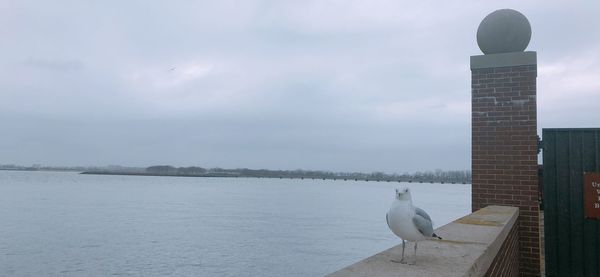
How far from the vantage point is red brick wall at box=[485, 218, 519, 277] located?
450 cm

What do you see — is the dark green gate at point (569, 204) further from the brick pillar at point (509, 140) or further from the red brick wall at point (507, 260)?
the red brick wall at point (507, 260)

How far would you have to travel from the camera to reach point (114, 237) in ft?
104

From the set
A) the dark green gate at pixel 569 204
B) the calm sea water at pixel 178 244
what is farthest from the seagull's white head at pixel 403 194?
the calm sea water at pixel 178 244

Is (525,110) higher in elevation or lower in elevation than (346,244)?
higher

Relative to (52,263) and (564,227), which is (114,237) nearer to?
(52,263)

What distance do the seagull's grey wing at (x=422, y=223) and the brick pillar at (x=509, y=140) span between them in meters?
4.39

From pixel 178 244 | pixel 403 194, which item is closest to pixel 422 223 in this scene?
pixel 403 194

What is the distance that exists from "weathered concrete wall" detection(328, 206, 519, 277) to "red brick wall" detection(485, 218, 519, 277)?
1cm

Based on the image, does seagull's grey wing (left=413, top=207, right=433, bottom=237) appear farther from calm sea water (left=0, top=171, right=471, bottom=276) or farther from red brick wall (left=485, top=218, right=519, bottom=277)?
calm sea water (left=0, top=171, right=471, bottom=276)

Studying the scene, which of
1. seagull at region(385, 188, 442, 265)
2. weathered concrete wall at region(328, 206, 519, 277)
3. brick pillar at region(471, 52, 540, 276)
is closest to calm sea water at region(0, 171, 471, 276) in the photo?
brick pillar at region(471, 52, 540, 276)

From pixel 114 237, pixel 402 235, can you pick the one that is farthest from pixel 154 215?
pixel 402 235

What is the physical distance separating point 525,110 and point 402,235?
15.3 feet

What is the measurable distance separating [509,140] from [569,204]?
3.97ft

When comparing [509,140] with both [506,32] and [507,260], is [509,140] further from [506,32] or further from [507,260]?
[507,260]
